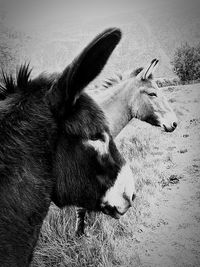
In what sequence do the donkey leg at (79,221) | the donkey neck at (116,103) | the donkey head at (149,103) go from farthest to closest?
the donkey head at (149,103) → the donkey neck at (116,103) → the donkey leg at (79,221)

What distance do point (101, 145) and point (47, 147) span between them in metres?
0.29

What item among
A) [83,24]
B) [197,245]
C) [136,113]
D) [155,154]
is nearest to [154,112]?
[136,113]

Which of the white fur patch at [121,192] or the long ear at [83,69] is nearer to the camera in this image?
the long ear at [83,69]

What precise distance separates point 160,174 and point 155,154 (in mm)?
1659

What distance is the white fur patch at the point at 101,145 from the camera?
1.08 metres

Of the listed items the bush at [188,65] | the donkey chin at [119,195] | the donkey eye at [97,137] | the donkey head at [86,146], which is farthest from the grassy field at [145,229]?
the bush at [188,65]

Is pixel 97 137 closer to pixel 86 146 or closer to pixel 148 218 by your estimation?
pixel 86 146

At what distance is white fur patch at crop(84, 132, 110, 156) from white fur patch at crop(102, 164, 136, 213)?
183mm

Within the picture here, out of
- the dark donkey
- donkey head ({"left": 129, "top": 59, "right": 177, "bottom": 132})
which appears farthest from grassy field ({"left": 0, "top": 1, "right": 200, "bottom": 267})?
donkey head ({"left": 129, "top": 59, "right": 177, "bottom": 132})

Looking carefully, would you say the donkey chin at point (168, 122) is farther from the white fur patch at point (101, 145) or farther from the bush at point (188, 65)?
the bush at point (188, 65)

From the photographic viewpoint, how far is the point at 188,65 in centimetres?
2328

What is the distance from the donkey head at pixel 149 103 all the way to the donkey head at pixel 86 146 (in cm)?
356

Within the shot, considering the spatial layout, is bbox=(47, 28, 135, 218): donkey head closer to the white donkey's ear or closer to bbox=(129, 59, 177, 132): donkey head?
bbox=(129, 59, 177, 132): donkey head

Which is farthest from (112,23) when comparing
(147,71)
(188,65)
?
(147,71)
